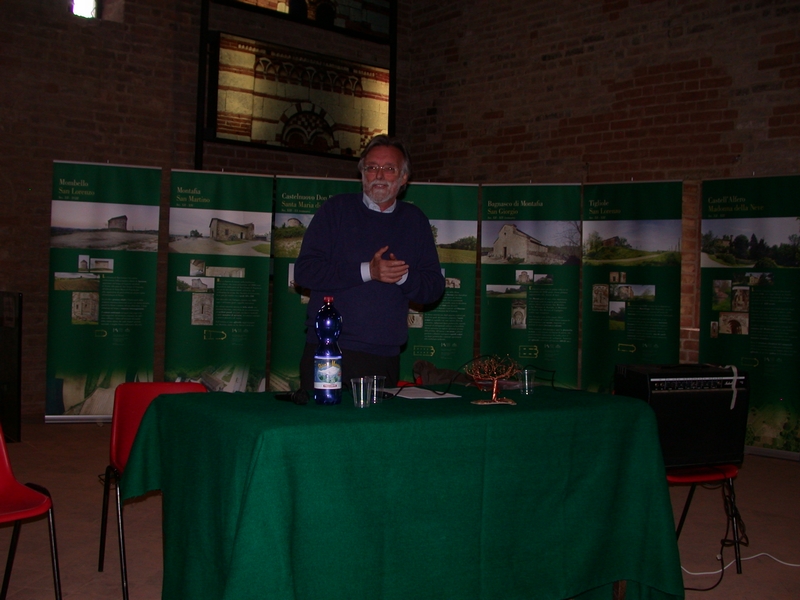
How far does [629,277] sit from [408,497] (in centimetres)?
458

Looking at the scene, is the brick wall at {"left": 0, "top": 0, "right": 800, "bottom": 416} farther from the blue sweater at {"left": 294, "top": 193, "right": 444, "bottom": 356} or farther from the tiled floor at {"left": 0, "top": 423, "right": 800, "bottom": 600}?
Result: the blue sweater at {"left": 294, "top": 193, "right": 444, "bottom": 356}

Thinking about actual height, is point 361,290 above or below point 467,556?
above

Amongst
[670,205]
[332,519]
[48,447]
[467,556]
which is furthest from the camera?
[670,205]

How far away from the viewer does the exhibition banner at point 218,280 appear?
6.36 metres

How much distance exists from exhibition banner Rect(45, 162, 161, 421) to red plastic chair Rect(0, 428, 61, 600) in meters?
3.63

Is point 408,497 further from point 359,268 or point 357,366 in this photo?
→ point 359,268

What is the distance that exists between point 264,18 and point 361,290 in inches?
212

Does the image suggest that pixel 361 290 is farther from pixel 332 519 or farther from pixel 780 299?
pixel 780 299

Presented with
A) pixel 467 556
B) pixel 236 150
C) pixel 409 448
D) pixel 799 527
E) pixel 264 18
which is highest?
pixel 264 18

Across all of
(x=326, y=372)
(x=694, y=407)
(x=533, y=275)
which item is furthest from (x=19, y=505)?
(x=533, y=275)

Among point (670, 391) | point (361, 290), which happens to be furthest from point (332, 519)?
point (670, 391)

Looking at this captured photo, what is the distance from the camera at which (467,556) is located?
227 centimetres

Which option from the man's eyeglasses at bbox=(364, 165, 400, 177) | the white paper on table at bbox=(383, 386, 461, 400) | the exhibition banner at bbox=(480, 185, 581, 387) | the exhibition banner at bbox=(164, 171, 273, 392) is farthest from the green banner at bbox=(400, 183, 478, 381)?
the white paper on table at bbox=(383, 386, 461, 400)

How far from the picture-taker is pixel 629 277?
6289 mm
